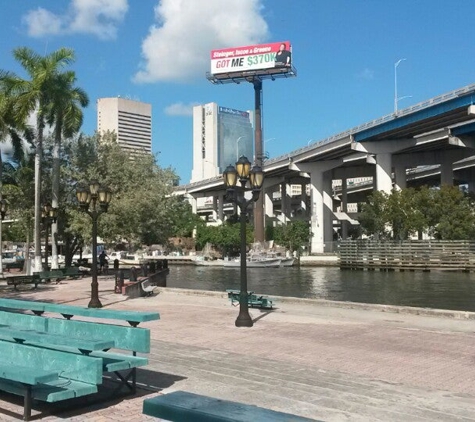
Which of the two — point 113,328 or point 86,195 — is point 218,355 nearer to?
point 113,328

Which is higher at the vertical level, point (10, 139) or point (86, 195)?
point (10, 139)

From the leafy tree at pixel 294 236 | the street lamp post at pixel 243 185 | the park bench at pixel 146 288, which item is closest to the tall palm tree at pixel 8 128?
the park bench at pixel 146 288

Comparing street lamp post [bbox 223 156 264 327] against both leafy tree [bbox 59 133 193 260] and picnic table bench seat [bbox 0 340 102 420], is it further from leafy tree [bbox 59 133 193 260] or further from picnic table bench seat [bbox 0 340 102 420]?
leafy tree [bbox 59 133 193 260]

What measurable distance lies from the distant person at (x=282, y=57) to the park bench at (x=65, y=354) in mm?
94446

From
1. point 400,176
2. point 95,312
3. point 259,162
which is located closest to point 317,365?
point 95,312

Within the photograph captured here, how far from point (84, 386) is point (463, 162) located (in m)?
96.6

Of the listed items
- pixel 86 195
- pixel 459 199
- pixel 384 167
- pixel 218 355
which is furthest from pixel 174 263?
pixel 218 355

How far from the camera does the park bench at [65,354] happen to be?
5.97 metres

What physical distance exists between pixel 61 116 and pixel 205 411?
33647 mm

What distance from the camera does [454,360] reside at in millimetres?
9742

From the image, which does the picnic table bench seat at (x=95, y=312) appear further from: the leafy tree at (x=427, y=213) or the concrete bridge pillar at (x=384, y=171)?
the concrete bridge pillar at (x=384, y=171)

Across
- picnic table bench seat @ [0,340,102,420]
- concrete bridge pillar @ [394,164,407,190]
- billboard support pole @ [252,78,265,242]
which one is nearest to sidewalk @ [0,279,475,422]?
picnic table bench seat @ [0,340,102,420]

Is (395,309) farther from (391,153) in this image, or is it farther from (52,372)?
(391,153)

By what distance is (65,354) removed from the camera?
20.1 feet
